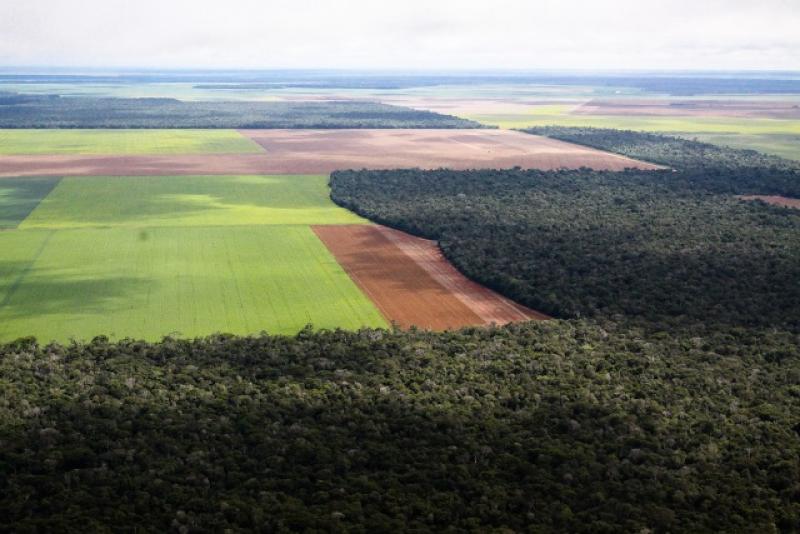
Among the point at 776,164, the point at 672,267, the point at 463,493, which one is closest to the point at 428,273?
the point at 672,267

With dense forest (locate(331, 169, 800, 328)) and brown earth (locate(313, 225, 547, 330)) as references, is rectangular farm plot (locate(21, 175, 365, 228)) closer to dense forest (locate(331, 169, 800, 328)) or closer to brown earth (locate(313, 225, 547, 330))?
dense forest (locate(331, 169, 800, 328))

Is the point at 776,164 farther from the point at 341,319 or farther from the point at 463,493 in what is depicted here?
the point at 463,493

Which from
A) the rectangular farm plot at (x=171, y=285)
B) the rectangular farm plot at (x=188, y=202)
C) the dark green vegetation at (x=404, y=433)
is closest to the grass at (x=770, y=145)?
the rectangular farm plot at (x=188, y=202)

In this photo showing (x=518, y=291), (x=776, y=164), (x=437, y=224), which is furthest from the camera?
(x=776, y=164)

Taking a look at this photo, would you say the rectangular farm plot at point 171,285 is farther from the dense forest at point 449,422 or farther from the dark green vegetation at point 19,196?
the dark green vegetation at point 19,196

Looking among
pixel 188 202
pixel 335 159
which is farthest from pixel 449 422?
pixel 335 159

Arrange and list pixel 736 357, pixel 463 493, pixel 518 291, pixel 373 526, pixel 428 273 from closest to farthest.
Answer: pixel 373 526
pixel 463 493
pixel 736 357
pixel 518 291
pixel 428 273
